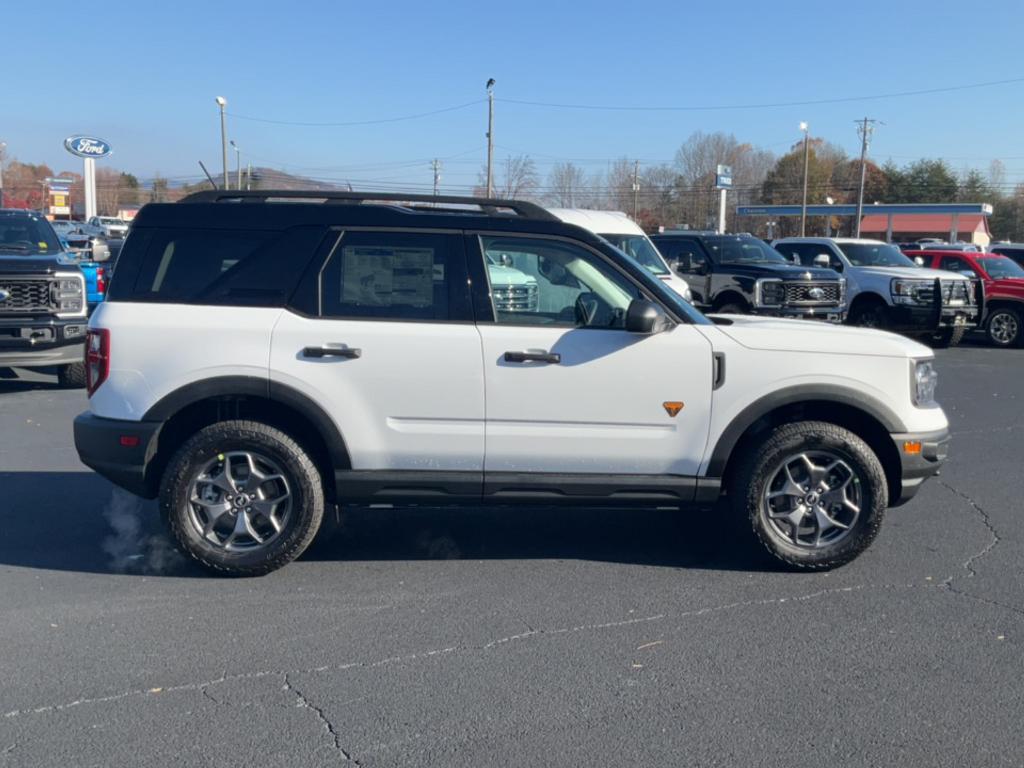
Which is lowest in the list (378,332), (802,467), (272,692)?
(272,692)

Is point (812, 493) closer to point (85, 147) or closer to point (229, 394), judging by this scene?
point (229, 394)

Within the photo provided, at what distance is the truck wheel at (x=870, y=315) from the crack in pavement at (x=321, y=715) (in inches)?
600

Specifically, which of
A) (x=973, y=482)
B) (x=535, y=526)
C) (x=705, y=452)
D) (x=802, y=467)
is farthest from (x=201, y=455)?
(x=973, y=482)

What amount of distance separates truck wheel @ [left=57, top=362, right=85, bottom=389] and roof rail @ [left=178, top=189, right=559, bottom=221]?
6.89 metres

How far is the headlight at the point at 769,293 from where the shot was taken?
639 inches

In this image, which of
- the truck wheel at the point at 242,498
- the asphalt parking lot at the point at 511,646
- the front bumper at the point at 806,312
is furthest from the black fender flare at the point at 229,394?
the front bumper at the point at 806,312

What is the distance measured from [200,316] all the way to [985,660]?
4045 millimetres

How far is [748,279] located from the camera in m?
16.5

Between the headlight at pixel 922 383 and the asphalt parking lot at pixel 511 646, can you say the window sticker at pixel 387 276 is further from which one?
the headlight at pixel 922 383

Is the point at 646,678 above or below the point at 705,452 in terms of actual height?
below

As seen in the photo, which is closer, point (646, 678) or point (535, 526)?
point (646, 678)

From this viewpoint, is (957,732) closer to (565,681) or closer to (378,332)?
(565,681)

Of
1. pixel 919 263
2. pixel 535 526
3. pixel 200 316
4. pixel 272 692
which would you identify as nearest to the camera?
pixel 272 692

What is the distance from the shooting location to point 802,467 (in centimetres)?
538
